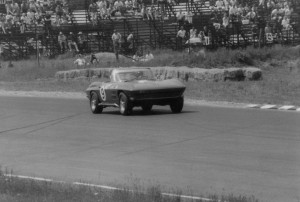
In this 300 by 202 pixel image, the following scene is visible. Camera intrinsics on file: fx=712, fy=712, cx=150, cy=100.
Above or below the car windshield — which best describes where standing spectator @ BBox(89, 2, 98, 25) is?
above

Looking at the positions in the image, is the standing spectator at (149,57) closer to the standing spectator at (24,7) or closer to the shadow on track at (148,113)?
the standing spectator at (24,7)

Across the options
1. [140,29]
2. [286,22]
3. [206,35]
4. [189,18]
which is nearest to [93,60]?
[140,29]

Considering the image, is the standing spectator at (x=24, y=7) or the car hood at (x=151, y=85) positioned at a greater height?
the standing spectator at (x=24, y=7)

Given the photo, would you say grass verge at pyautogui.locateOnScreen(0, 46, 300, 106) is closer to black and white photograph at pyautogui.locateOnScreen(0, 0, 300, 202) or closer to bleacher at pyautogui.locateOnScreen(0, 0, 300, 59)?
black and white photograph at pyautogui.locateOnScreen(0, 0, 300, 202)

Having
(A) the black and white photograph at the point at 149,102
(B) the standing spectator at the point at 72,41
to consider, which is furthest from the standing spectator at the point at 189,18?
(B) the standing spectator at the point at 72,41

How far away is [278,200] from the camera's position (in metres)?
8.22

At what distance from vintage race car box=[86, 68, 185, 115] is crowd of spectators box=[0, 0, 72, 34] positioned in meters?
21.8

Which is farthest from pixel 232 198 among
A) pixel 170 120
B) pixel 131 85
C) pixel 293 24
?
pixel 293 24

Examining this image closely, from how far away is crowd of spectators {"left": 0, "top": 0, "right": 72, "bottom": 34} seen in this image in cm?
4234

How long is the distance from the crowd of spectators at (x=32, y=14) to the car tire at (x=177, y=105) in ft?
75.1

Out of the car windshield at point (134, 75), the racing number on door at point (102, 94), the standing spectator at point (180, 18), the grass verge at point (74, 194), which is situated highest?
the standing spectator at point (180, 18)

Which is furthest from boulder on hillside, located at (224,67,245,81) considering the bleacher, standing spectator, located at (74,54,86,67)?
standing spectator, located at (74,54,86,67)

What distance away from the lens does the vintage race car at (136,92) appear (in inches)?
757

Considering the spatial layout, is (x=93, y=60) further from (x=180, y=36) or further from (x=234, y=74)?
(x=234, y=74)
